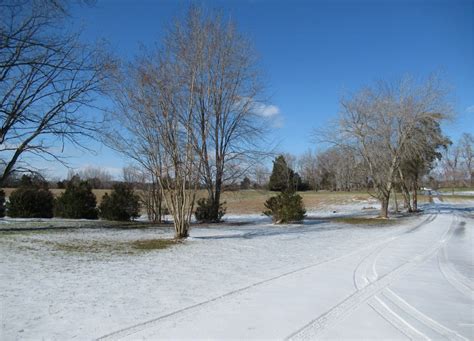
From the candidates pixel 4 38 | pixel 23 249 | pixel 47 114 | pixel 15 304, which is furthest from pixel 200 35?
pixel 15 304

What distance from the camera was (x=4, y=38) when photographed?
5680 millimetres

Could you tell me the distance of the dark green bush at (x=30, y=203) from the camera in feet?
62.8

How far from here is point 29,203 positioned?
63.7 ft

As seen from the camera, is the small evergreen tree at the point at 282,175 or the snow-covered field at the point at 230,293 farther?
the small evergreen tree at the point at 282,175

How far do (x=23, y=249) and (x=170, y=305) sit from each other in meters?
5.63

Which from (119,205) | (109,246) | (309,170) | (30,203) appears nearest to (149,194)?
(119,205)

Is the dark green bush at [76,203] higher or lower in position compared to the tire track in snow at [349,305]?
higher

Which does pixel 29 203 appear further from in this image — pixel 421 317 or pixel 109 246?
pixel 421 317

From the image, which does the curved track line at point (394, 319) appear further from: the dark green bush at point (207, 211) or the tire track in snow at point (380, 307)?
the dark green bush at point (207, 211)

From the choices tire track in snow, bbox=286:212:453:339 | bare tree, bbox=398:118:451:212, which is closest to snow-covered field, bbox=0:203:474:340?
tire track in snow, bbox=286:212:453:339

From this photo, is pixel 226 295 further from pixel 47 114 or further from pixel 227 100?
pixel 227 100

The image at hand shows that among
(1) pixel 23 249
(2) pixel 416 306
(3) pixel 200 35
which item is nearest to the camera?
(2) pixel 416 306

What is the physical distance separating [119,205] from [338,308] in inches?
656

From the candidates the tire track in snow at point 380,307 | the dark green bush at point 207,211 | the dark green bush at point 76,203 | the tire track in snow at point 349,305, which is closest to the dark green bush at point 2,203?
the dark green bush at point 76,203
